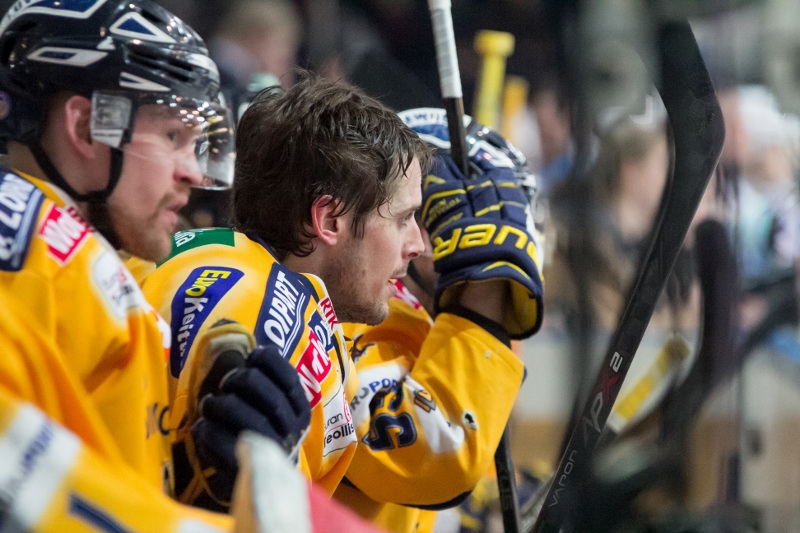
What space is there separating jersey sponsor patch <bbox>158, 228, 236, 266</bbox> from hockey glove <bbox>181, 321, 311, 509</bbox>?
28 cm

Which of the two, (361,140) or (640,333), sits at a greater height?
(361,140)

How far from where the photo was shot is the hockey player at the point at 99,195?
3.20 feet

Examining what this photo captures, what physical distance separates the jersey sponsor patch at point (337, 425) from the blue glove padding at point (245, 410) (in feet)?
0.82

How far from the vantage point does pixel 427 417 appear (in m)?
1.64

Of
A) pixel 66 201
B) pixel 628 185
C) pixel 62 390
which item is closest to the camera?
pixel 62 390

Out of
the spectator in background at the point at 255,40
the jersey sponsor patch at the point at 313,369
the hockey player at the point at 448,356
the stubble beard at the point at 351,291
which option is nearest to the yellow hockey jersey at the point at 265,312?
the jersey sponsor patch at the point at 313,369

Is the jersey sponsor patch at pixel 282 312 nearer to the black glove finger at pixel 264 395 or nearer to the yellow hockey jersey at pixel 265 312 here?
the yellow hockey jersey at pixel 265 312

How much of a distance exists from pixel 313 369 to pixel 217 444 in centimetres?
29

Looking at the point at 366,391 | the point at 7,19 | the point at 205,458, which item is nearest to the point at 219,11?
the point at 366,391

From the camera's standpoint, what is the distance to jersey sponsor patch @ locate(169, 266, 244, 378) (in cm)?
122

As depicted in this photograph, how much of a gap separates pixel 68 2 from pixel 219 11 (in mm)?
2002

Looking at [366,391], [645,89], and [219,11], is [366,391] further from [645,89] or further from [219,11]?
[645,89]

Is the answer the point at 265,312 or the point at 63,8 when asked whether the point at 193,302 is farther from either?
the point at 63,8

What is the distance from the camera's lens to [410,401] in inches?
65.3
